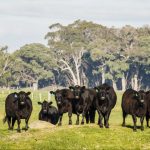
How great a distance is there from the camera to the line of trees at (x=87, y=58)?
125188mm

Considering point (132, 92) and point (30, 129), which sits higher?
point (132, 92)

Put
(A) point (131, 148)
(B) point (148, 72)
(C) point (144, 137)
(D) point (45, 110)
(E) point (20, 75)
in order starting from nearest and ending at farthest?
1. (A) point (131, 148)
2. (C) point (144, 137)
3. (D) point (45, 110)
4. (B) point (148, 72)
5. (E) point (20, 75)

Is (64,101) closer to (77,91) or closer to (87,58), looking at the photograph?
(77,91)

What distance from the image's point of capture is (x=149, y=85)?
135125 mm

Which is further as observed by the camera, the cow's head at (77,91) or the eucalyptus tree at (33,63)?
the eucalyptus tree at (33,63)

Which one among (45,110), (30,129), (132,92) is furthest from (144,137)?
(45,110)

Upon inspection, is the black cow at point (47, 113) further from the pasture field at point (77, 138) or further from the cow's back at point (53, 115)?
the pasture field at point (77, 138)

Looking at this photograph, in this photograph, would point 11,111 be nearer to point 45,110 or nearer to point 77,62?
point 45,110

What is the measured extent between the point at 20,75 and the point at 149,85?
1313 inches

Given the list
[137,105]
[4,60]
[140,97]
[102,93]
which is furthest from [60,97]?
[4,60]

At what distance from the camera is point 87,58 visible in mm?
134875

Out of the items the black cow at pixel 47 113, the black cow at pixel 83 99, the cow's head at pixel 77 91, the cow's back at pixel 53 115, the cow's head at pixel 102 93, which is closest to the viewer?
the cow's head at pixel 102 93

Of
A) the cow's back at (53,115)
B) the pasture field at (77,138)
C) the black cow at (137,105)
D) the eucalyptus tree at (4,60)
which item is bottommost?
the pasture field at (77,138)

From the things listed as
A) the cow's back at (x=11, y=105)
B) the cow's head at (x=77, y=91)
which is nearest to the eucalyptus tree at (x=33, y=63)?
the cow's head at (x=77, y=91)
